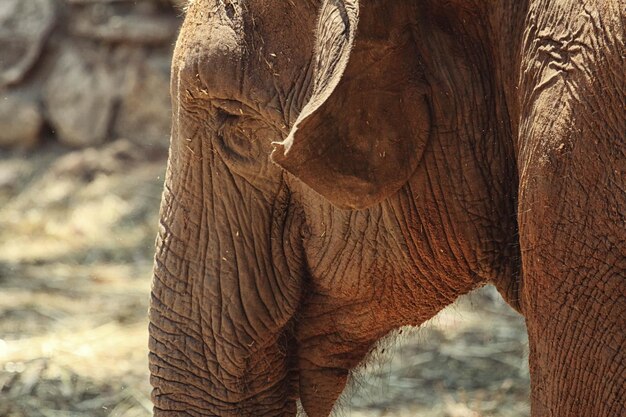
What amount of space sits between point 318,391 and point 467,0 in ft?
3.72

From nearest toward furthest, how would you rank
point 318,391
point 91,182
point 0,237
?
point 318,391 < point 0,237 < point 91,182

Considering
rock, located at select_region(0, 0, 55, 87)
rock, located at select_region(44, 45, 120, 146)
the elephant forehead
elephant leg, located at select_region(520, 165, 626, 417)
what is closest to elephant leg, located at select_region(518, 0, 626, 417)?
elephant leg, located at select_region(520, 165, 626, 417)

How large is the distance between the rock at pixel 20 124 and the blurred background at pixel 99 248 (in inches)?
0.4

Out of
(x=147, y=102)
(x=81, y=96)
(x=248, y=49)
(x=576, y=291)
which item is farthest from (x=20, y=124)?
(x=576, y=291)

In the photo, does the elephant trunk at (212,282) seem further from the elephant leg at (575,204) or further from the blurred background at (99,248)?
Result: the elephant leg at (575,204)

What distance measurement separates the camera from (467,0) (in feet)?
6.88

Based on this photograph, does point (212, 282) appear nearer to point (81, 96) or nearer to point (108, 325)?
point (108, 325)

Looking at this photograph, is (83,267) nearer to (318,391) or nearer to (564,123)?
(318,391)

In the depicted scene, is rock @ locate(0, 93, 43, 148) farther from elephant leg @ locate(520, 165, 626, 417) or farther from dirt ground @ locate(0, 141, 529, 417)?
elephant leg @ locate(520, 165, 626, 417)

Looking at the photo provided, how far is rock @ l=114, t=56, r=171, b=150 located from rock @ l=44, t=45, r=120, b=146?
16 cm

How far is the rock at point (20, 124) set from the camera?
8.68 meters

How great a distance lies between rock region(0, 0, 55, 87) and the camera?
8805 mm

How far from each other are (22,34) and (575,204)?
7.61 meters

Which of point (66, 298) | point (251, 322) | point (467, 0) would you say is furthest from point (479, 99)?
point (66, 298)
